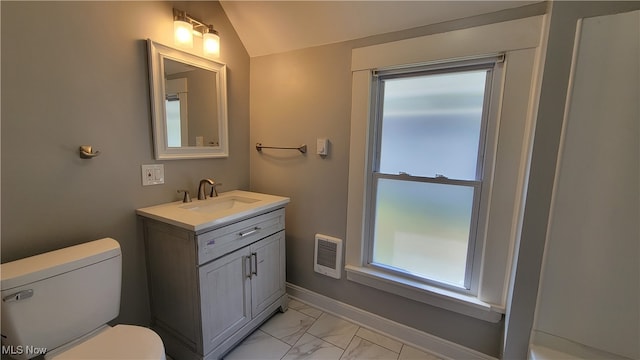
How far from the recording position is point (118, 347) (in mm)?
1118

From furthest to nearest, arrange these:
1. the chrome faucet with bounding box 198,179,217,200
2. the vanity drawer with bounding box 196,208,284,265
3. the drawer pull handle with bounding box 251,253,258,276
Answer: the chrome faucet with bounding box 198,179,217,200 → the drawer pull handle with bounding box 251,253,258,276 → the vanity drawer with bounding box 196,208,284,265

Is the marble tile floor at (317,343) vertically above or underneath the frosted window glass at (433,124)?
underneath

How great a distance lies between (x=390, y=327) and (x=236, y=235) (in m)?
1.23

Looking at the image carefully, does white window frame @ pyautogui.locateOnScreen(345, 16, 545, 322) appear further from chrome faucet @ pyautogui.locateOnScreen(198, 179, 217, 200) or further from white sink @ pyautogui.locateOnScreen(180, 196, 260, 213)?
chrome faucet @ pyautogui.locateOnScreen(198, 179, 217, 200)

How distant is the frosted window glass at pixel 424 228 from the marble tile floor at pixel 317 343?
51 centimetres

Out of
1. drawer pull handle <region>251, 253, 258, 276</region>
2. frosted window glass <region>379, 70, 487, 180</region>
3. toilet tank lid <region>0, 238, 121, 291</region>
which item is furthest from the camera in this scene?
drawer pull handle <region>251, 253, 258, 276</region>

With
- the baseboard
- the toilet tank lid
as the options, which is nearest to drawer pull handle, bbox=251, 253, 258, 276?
the baseboard

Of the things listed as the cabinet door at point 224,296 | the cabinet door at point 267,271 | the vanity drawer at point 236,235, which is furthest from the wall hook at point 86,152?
the cabinet door at point 267,271

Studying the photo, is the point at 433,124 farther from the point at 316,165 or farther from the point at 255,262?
the point at 255,262

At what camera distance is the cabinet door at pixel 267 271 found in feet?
5.73

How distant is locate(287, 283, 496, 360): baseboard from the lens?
162 centimetres

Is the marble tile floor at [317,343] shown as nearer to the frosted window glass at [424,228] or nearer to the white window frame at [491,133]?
the white window frame at [491,133]

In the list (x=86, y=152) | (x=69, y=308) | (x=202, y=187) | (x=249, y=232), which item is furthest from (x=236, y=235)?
(x=86, y=152)

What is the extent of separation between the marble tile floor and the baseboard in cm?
4
